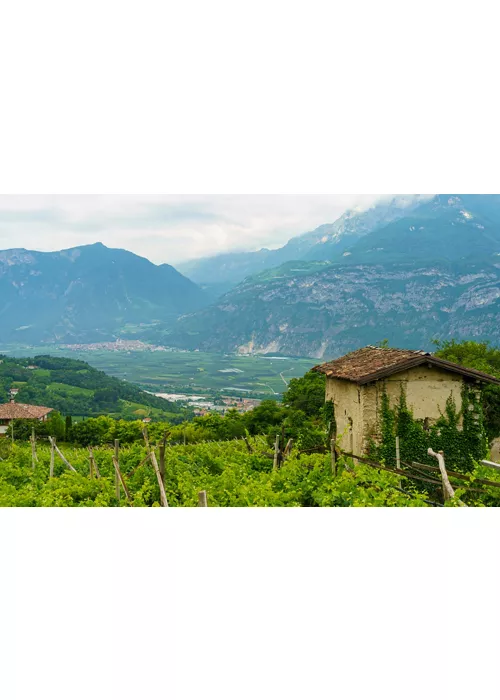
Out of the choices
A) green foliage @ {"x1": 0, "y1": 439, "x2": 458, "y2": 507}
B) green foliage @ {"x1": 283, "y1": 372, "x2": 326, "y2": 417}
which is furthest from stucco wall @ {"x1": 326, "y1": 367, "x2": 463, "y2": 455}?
green foliage @ {"x1": 283, "y1": 372, "x2": 326, "y2": 417}

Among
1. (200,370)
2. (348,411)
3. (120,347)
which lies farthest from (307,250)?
(348,411)

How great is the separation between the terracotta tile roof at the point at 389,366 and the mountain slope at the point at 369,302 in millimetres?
63381

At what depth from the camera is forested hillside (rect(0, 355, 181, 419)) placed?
45.9 meters

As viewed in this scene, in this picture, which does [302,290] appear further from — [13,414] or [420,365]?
[420,365]

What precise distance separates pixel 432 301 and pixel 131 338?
171 feet

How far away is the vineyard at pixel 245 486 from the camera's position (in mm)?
7125

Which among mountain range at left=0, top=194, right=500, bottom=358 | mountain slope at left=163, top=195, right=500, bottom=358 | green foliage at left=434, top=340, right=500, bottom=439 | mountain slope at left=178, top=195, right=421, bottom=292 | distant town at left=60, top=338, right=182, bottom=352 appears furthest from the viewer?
mountain slope at left=178, top=195, right=421, bottom=292

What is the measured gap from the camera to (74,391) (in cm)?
5088

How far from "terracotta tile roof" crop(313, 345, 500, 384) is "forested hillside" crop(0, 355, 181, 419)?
31497 millimetres

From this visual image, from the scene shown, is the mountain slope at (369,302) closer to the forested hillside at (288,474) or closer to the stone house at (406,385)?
the stone house at (406,385)

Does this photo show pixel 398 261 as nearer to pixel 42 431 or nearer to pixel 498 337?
pixel 498 337

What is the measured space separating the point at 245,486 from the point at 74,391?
148 feet

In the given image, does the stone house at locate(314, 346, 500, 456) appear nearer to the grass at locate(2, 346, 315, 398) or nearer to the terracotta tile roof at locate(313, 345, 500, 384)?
the terracotta tile roof at locate(313, 345, 500, 384)

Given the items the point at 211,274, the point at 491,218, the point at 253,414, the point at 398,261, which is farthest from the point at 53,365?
the point at 211,274
